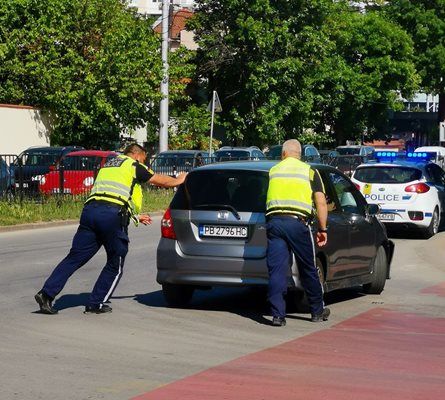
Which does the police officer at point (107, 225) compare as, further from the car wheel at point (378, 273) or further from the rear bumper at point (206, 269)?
the car wheel at point (378, 273)

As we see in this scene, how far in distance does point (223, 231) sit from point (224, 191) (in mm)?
451

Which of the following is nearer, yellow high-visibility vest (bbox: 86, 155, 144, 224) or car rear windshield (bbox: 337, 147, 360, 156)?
yellow high-visibility vest (bbox: 86, 155, 144, 224)

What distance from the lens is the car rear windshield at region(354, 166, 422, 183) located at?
76.4 feet

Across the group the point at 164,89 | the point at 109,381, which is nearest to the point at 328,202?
the point at 109,381

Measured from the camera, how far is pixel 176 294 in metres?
12.3

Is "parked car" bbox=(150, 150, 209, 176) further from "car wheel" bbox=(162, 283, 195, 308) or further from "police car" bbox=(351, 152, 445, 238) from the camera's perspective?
"car wheel" bbox=(162, 283, 195, 308)

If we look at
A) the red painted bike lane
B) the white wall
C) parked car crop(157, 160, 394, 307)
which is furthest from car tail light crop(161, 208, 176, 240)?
the white wall

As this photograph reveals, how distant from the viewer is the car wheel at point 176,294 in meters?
12.2

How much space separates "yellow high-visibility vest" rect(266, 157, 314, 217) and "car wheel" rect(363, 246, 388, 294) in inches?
108

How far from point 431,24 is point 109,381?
A: 234 feet

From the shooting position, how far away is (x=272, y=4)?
55469 mm

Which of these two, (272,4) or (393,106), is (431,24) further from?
(272,4)

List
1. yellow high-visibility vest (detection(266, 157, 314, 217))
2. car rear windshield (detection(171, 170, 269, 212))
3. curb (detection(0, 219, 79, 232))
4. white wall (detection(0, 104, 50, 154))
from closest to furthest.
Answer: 1. yellow high-visibility vest (detection(266, 157, 314, 217))
2. car rear windshield (detection(171, 170, 269, 212))
3. curb (detection(0, 219, 79, 232))
4. white wall (detection(0, 104, 50, 154))

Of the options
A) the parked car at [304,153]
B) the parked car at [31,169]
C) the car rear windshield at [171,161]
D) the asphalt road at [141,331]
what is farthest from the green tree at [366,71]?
the asphalt road at [141,331]
